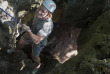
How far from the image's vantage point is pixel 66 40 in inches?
308

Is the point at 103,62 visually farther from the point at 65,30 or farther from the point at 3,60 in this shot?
the point at 65,30

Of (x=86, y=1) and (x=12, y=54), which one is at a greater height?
(x=86, y=1)

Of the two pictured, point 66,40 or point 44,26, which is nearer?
point 44,26

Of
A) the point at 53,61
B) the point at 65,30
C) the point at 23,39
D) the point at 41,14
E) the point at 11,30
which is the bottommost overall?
the point at 53,61

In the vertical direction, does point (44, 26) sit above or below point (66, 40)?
above

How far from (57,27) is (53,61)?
3.07 m

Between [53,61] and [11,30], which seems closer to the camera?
[11,30]

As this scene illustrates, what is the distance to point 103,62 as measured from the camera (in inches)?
105

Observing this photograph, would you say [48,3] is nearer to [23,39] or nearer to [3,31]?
[23,39]

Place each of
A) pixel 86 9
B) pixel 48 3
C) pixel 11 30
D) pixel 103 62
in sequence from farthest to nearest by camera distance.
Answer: pixel 86 9 < pixel 11 30 < pixel 48 3 < pixel 103 62

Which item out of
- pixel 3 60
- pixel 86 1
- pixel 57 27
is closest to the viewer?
pixel 3 60

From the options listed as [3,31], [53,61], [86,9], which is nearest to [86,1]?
[86,9]

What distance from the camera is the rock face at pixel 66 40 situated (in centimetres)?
315

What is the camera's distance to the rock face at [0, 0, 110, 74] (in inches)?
124
